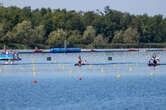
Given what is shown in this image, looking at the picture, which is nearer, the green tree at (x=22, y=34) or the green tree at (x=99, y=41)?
the green tree at (x=22, y=34)

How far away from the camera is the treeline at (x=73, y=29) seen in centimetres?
14925

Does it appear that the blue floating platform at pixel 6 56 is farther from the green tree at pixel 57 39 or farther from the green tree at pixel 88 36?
the green tree at pixel 88 36

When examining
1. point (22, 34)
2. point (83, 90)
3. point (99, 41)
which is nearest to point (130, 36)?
point (99, 41)

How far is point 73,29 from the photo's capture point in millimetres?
175875

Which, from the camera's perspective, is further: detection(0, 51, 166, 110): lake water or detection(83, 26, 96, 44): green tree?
detection(83, 26, 96, 44): green tree

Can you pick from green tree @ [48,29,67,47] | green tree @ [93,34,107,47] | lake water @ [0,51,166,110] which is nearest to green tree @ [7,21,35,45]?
green tree @ [48,29,67,47]

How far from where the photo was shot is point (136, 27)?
615ft

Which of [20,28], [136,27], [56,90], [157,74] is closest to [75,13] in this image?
[136,27]

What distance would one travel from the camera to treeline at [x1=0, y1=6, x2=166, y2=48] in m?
149

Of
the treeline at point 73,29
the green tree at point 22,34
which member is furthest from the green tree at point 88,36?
the green tree at point 22,34

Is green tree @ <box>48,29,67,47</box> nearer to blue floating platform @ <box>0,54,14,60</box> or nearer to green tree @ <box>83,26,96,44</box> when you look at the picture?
green tree @ <box>83,26,96,44</box>

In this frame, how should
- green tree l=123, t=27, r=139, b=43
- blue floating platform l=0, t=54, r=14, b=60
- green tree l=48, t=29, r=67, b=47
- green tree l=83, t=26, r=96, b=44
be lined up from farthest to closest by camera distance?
green tree l=123, t=27, r=139, b=43, green tree l=83, t=26, r=96, b=44, green tree l=48, t=29, r=67, b=47, blue floating platform l=0, t=54, r=14, b=60

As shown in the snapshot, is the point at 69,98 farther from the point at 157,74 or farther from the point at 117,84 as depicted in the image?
the point at 157,74

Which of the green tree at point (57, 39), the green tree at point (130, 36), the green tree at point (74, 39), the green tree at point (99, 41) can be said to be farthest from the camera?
the green tree at point (130, 36)
